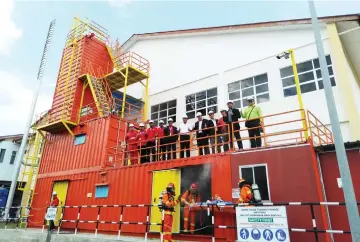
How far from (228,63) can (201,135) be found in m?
6.46

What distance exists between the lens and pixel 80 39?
19156 millimetres

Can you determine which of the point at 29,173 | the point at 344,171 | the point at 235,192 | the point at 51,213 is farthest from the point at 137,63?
the point at 344,171

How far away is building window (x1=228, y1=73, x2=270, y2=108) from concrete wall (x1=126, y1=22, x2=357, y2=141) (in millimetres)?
244

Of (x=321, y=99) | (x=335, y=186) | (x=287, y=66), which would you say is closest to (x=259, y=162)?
(x=335, y=186)

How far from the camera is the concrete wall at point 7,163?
32000mm

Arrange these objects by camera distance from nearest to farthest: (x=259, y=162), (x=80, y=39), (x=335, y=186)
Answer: (x=335, y=186) < (x=259, y=162) < (x=80, y=39)

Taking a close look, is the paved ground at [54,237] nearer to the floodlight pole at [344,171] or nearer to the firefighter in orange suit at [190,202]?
the firefighter in orange suit at [190,202]

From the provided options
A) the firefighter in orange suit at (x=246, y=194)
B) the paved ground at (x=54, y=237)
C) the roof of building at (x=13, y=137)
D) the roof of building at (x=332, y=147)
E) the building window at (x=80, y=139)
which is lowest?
the paved ground at (x=54, y=237)

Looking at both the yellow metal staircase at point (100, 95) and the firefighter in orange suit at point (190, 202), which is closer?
the firefighter in orange suit at point (190, 202)

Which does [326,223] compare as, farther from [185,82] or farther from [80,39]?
[80,39]

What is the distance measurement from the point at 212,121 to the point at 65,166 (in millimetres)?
9488

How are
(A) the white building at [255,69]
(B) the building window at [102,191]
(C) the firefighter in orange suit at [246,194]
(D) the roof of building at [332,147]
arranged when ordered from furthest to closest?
(B) the building window at [102,191]
(A) the white building at [255,69]
(D) the roof of building at [332,147]
(C) the firefighter in orange suit at [246,194]

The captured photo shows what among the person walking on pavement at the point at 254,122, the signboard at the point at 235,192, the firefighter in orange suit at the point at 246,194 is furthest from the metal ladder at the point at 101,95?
the firefighter in orange suit at the point at 246,194

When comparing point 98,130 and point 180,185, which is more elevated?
point 98,130
